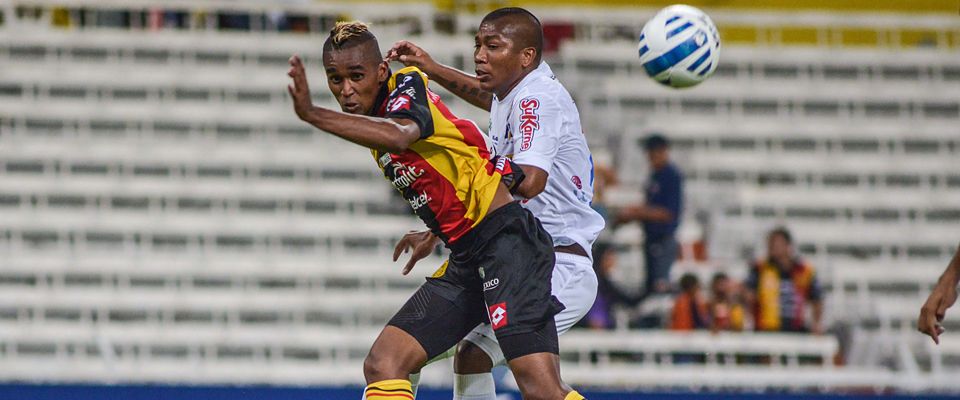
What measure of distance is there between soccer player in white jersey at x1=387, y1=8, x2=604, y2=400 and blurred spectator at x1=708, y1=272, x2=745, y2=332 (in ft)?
14.9

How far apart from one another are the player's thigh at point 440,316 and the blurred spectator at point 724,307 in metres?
4.93

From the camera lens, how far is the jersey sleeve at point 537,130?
4012 millimetres

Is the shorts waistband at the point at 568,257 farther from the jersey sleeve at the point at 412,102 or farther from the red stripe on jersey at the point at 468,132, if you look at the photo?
the jersey sleeve at the point at 412,102

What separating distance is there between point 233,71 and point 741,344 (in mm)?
5964

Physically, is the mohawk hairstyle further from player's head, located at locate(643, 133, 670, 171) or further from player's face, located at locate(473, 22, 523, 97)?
player's head, located at locate(643, 133, 670, 171)

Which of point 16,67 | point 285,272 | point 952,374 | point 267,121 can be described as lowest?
point 952,374

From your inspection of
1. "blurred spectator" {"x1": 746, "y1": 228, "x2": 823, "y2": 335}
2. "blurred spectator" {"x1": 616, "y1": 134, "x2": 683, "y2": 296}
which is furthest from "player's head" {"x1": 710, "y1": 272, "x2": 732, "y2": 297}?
"blurred spectator" {"x1": 616, "y1": 134, "x2": 683, "y2": 296}

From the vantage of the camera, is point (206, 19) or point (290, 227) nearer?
point (290, 227)

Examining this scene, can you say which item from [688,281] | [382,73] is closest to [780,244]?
[688,281]

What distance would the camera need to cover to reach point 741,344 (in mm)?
8742

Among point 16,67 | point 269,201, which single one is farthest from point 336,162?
point 16,67

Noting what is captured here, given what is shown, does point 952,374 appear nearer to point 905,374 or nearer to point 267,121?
point 905,374

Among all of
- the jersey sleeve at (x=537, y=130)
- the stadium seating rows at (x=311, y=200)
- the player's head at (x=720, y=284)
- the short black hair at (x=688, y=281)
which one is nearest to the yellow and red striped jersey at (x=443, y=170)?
the jersey sleeve at (x=537, y=130)

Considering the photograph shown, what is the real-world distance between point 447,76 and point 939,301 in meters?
2.42
